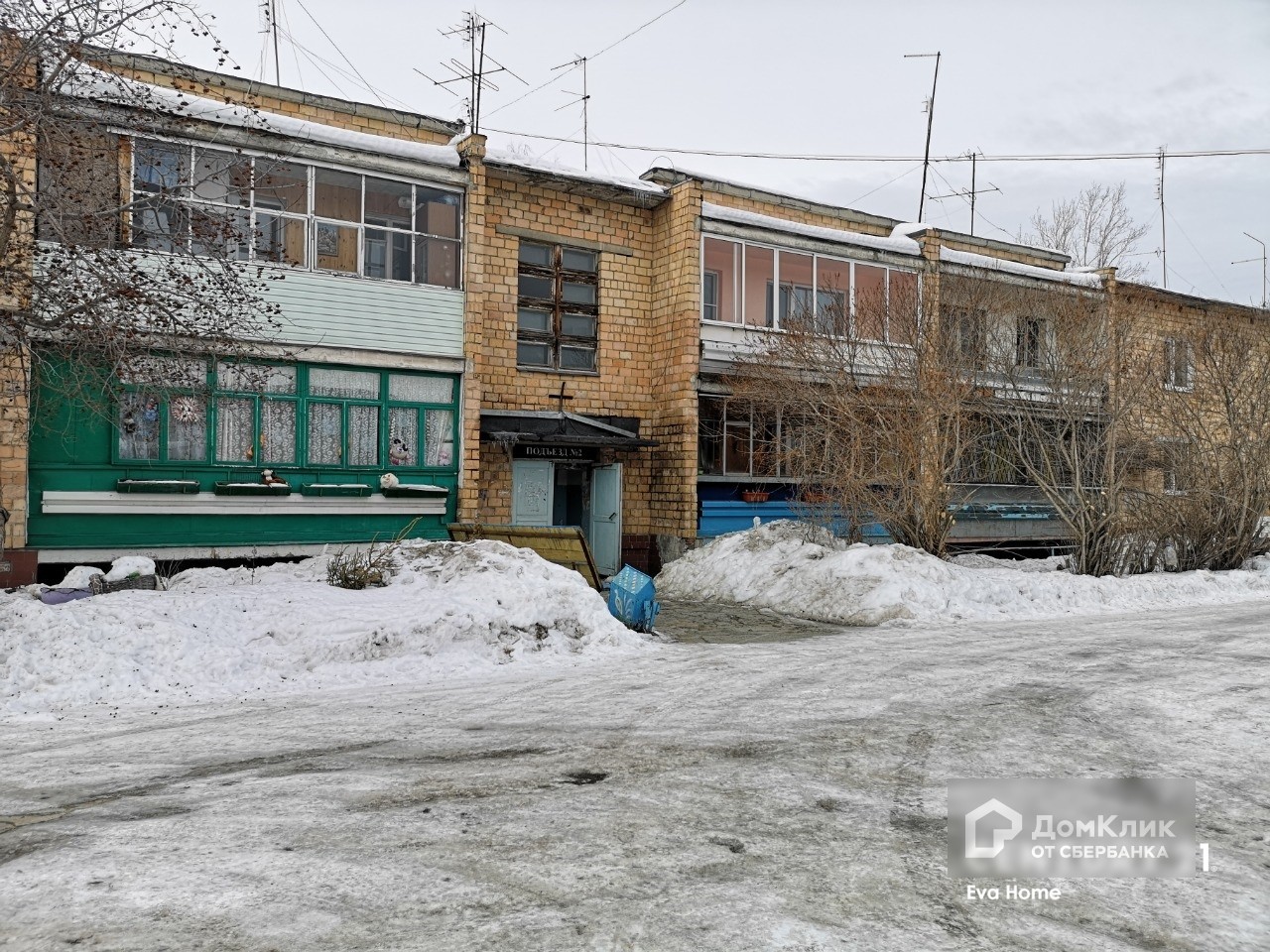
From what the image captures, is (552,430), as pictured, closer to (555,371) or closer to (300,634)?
(555,371)

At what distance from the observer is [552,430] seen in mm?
18062

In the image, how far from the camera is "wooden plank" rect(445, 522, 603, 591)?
44.1 ft

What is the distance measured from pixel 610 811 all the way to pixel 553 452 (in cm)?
1386

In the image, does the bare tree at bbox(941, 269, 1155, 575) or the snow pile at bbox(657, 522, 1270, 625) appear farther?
the bare tree at bbox(941, 269, 1155, 575)

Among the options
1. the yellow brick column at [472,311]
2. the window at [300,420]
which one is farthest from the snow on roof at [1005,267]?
the window at [300,420]

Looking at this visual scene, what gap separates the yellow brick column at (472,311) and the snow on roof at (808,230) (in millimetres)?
4593

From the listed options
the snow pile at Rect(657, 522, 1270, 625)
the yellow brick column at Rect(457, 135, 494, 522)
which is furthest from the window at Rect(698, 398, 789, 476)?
the yellow brick column at Rect(457, 135, 494, 522)

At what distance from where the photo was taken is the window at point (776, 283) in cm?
1984

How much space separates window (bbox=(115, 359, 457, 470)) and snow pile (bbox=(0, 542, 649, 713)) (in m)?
3.39

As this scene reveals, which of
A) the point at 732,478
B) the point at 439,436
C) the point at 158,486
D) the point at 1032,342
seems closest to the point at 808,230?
the point at 1032,342

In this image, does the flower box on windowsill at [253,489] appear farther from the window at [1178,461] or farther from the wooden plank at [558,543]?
the window at [1178,461]

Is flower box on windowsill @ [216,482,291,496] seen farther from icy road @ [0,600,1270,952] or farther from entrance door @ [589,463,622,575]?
icy road @ [0,600,1270,952]

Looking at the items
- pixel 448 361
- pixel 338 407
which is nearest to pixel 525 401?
pixel 448 361

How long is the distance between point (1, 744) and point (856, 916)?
559 centimetres
